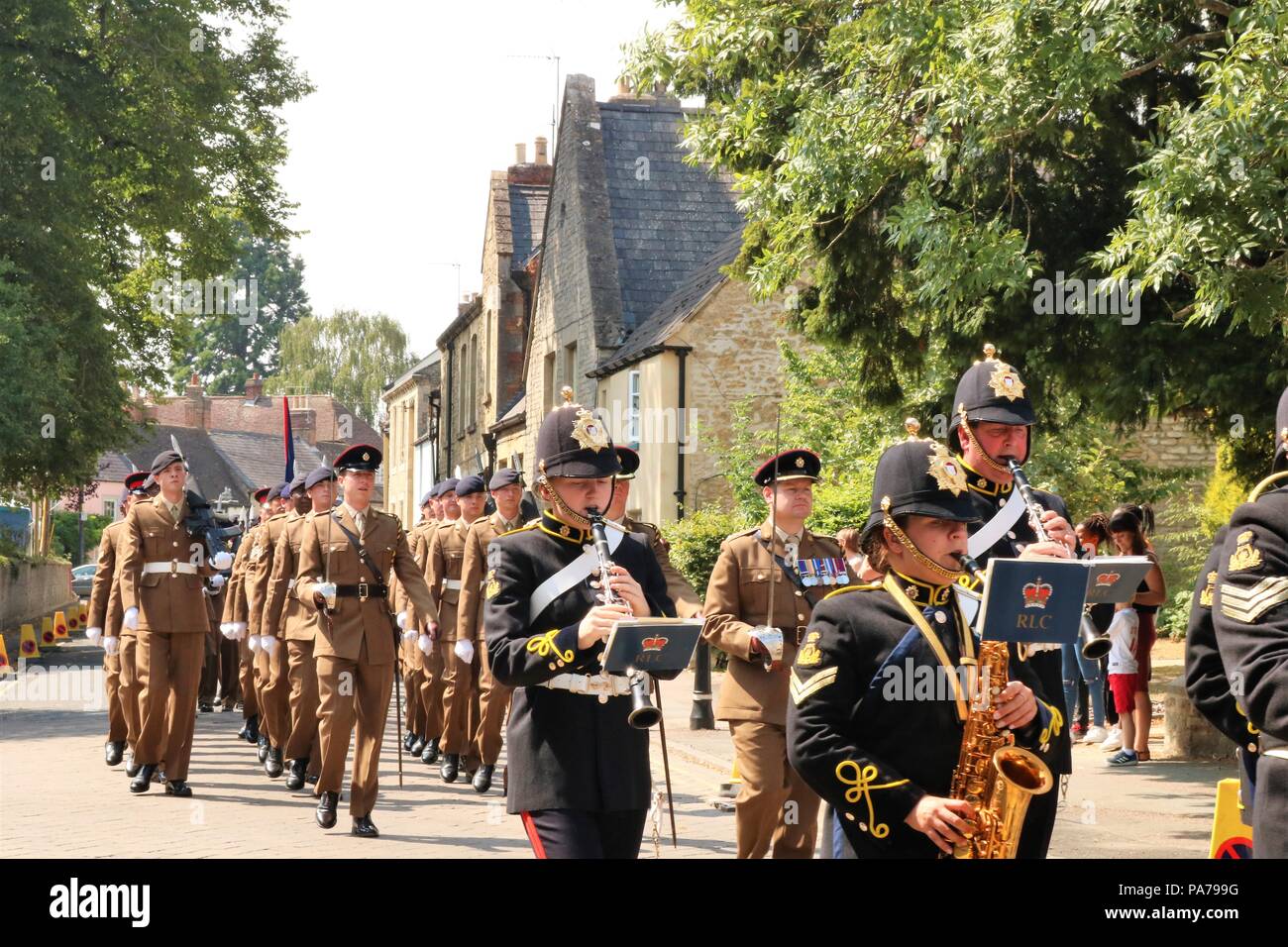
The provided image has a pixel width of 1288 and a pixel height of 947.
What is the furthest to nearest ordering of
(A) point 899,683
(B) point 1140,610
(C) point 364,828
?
(B) point 1140,610 < (C) point 364,828 < (A) point 899,683

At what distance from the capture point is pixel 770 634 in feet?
26.3

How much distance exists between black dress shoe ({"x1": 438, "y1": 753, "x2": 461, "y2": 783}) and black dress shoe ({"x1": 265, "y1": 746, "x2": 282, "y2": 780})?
1.40 m

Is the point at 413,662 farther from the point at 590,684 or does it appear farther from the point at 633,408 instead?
the point at 633,408

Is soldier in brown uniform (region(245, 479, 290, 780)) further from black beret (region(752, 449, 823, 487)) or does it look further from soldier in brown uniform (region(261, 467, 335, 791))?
black beret (region(752, 449, 823, 487))

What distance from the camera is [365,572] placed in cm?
1092

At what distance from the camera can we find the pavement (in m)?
9.79

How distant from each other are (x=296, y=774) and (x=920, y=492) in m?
8.82

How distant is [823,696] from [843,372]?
Result: 63.2 feet

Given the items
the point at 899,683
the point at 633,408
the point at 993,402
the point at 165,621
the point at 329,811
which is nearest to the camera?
the point at 899,683

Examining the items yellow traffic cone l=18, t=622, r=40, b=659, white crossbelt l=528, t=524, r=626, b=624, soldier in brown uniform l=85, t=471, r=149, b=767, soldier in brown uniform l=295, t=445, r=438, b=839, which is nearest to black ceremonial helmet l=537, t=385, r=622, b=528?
white crossbelt l=528, t=524, r=626, b=624

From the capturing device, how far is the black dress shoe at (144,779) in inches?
Answer: 492

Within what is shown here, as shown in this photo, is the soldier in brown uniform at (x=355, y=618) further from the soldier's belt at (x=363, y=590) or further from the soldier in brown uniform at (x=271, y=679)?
the soldier in brown uniform at (x=271, y=679)

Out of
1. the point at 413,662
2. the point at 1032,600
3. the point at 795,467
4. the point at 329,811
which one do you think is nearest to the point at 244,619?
the point at 413,662

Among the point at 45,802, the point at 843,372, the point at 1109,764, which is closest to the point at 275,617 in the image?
the point at 45,802
